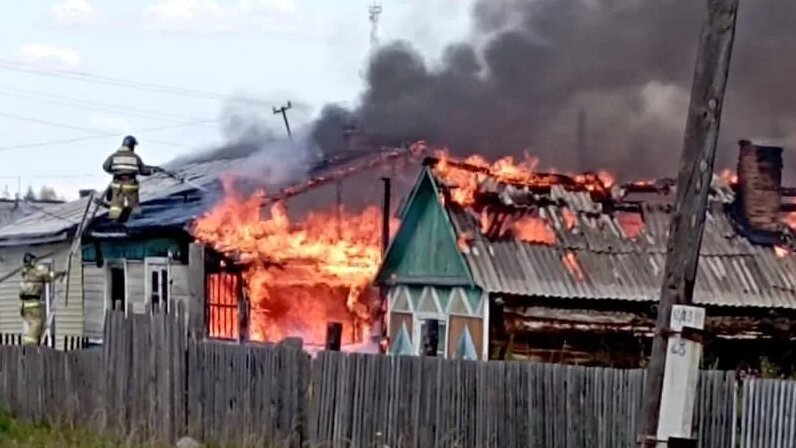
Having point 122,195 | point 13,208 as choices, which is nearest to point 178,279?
point 122,195

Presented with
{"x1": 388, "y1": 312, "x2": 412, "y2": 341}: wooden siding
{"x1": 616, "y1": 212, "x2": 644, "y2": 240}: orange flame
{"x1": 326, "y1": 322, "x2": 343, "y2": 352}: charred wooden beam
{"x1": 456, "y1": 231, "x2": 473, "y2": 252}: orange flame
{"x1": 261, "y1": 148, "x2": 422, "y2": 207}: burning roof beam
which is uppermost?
{"x1": 261, "y1": 148, "x2": 422, "y2": 207}: burning roof beam

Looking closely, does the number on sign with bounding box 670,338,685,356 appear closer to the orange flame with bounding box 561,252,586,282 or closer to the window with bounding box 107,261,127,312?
the orange flame with bounding box 561,252,586,282

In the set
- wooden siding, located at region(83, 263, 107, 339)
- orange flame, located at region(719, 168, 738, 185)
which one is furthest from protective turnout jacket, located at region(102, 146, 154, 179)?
orange flame, located at region(719, 168, 738, 185)

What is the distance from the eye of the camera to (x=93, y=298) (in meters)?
26.9

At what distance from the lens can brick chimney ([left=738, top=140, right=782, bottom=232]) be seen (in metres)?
18.5

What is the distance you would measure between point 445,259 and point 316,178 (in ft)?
19.4

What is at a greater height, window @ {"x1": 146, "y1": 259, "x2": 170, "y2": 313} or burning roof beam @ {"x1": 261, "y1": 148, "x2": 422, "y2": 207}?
burning roof beam @ {"x1": 261, "y1": 148, "x2": 422, "y2": 207}

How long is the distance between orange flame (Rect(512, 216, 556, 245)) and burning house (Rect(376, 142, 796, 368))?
2 cm

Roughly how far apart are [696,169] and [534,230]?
9.00 metres

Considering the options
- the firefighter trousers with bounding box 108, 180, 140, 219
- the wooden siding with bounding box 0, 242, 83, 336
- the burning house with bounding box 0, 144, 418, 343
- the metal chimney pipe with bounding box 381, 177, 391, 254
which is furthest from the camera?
the wooden siding with bounding box 0, 242, 83, 336

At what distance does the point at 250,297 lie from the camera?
75.4ft

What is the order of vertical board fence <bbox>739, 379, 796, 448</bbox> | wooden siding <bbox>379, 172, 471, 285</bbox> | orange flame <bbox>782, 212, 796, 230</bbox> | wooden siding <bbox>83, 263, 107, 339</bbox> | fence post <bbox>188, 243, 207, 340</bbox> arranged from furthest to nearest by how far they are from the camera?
wooden siding <bbox>83, 263, 107, 339</bbox> < orange flame <bbox>782, 212, 796, 230</bbox> < wooden siding <bbox>379, 172, 471, 285</bbox> < fence post <bbox>188, 243, 207, 340</bbox> < vertical board fence <bbox>739, 379, 796, 448</bbox>

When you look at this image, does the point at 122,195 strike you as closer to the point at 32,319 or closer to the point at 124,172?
the point at 124,172

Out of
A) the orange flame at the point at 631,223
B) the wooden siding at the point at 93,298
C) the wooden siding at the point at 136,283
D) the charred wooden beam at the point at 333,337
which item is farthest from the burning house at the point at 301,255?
the charred wooden beam at the point at 333,337
